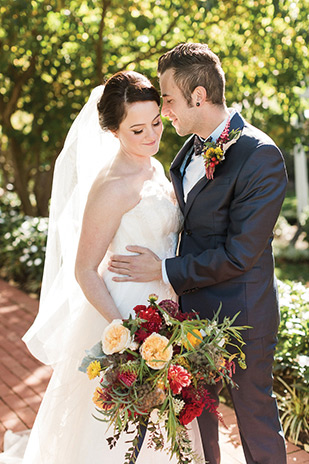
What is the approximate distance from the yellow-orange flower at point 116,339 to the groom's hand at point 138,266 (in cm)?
49

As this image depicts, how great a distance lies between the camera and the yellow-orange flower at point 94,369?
7.07 feet

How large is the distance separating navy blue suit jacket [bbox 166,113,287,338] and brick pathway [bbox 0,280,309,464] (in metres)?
1.31

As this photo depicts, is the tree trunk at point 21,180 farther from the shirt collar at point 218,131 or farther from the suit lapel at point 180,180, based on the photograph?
the shirt collar at point 218,131

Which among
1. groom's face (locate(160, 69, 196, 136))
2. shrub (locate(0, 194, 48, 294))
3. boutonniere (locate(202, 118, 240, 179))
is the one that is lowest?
shrub (locate(0, 194, 48, 294))

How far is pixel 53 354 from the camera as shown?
9.96 ft

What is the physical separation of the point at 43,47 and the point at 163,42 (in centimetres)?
157

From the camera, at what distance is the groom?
240 cm

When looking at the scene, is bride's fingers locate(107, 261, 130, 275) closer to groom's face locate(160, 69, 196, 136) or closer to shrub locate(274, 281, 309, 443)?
groom's face locate(160, 69, 196, 136)

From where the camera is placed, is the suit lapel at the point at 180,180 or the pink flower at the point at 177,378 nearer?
the pink flower at the point at 177,378

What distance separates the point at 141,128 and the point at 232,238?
0.71m

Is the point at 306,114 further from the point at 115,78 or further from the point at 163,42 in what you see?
the point at 115,78

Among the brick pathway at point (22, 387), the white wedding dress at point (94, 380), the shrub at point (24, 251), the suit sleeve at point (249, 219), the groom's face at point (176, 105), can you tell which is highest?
the groom's face at point (176, 105)

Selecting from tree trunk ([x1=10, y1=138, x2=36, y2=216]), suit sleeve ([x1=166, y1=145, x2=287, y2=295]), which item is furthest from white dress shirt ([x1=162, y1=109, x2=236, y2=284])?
tree trunk ([x1=10, y1=138, x2=36, y2=216])

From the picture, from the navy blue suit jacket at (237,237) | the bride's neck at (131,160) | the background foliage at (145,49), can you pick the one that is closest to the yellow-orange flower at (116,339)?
the navy blue suit jacket at (237,237)
